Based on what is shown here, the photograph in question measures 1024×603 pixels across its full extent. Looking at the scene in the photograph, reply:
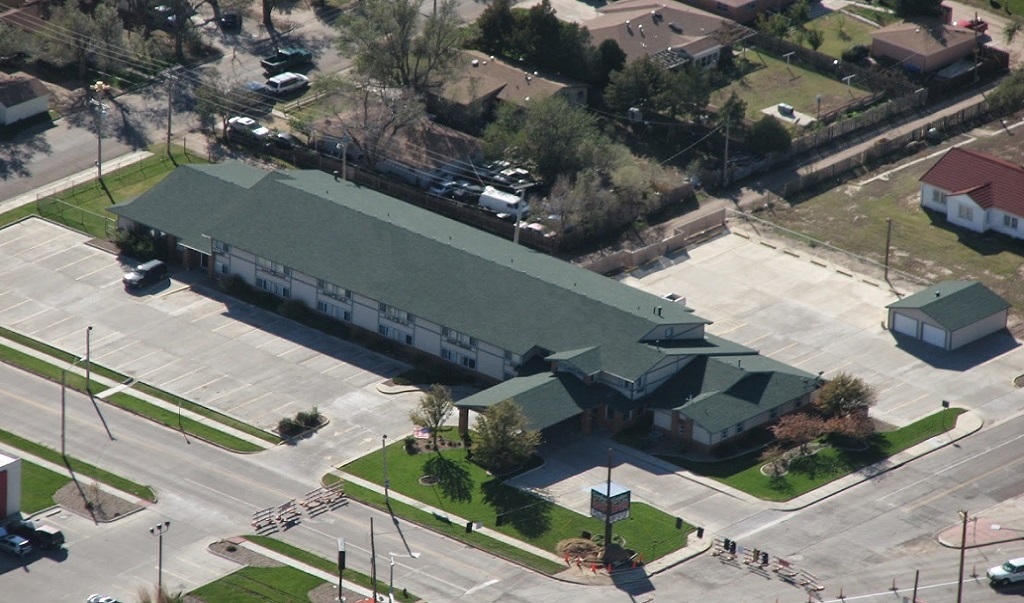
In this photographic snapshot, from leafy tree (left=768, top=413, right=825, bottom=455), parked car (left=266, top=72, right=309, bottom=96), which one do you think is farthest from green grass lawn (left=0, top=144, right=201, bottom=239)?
leafy tree (left=768, top=413, right=825, bottom=455)

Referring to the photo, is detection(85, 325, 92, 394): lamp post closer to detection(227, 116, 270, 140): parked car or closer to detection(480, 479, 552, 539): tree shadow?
detection(480, 479, 552, 539): tree shadow

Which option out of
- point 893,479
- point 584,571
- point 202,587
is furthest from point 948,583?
point 202,587

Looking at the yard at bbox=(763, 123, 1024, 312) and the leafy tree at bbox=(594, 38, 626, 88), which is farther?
the leafy tree at bbox=(594, 38, 626, 88)

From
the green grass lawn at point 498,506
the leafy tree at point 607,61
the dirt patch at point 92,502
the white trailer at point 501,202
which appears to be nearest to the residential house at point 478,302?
the green grass lawn at point 498,506

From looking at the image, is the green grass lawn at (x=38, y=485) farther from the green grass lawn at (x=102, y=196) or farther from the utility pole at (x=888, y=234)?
the utility pole at (x=888, y=234)

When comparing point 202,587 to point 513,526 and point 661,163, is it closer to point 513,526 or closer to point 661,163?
point 513,526
